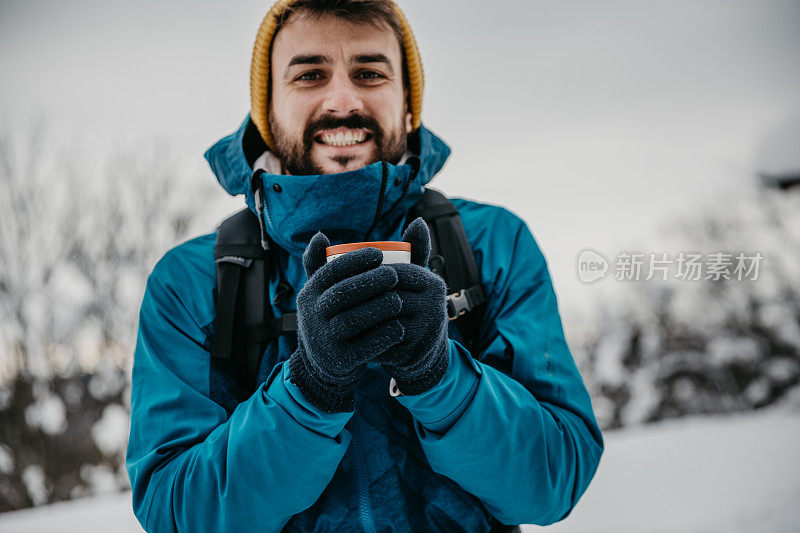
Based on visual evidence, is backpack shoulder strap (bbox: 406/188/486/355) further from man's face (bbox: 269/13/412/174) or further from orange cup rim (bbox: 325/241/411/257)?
orange cup rim (bbox: 325/241/411/257)

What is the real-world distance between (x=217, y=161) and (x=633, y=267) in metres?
2.56

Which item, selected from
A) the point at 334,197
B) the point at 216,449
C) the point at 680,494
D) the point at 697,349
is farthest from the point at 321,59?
the point at 697,349

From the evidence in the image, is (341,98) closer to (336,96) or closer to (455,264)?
(336,96)

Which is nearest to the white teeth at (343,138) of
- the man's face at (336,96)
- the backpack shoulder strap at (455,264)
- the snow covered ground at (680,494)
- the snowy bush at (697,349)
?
the man's face at (336,96)

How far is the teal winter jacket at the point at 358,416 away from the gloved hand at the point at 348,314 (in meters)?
0.15

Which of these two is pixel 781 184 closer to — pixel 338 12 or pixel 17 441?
pixel 338 12

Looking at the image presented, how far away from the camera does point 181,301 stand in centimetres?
146

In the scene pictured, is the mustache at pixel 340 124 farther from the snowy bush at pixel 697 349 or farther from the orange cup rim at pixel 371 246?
the snowy bush at pixel 697 349

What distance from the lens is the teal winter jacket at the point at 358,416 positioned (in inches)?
45.4

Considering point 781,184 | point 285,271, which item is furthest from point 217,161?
point 781,184

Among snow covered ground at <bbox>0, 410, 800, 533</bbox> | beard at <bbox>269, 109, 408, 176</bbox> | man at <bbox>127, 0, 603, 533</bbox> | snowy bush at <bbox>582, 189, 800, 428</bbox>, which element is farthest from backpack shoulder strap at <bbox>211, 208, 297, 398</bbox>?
snowy bush at <bbox>582, 189, 800, 428</bbox>

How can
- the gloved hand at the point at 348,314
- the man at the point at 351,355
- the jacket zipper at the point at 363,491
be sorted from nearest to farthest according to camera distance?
the gloved hand at the point at 348,314 < the man at the point at 351,355 < the jacket zipper at the point at 363,491

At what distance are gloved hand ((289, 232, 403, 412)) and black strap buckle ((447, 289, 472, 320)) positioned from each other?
1.20 feet

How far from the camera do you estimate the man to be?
1.07 meters
